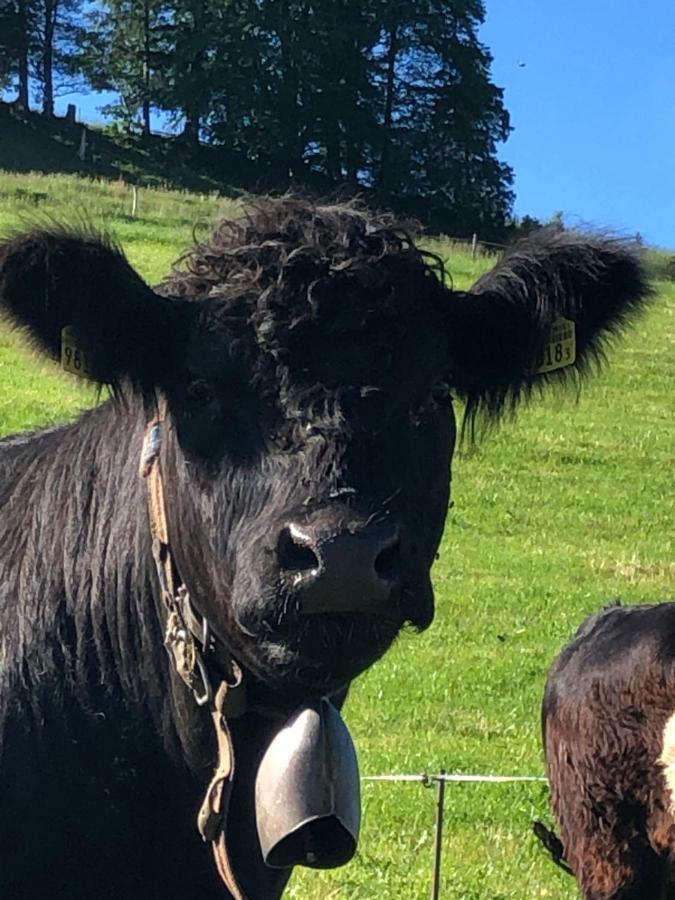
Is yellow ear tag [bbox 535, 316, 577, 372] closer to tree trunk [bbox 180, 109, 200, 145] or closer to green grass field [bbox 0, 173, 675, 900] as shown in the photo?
green grass field [bbox 0, 173, 675, 900]

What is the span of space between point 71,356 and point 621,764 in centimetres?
384

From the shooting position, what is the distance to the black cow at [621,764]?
600 centimetres

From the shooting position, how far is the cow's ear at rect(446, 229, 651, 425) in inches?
130

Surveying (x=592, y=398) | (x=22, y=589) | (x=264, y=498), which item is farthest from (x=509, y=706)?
(x=592, y=398)

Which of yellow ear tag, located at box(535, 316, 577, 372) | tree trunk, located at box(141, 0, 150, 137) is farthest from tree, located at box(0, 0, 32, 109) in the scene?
yellow ear tag, located at box(535, 316, 577, 372)

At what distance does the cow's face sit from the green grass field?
0.62 meters

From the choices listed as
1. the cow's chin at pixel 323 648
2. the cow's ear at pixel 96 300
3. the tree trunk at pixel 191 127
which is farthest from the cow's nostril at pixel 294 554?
the tree trunk at pixel 191 127

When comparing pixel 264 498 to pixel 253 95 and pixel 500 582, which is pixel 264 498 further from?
pixel 253 95

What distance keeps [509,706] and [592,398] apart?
14.0 m

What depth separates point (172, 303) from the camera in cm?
304

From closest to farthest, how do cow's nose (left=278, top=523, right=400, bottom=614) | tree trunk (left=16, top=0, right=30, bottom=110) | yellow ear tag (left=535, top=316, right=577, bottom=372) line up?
cow's nose (left=278, top=523, right=400, bottom=614)
yellow ear tag (left=535, top=316, right=577, bottom=372)
tree trunk (left=16, top=0, right=30, bottom=110)

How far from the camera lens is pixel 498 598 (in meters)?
11.9

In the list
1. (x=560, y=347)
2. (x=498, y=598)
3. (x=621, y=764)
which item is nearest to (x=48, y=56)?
(x=498, y=598)

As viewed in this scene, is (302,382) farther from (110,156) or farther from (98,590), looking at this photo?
(110,156)
